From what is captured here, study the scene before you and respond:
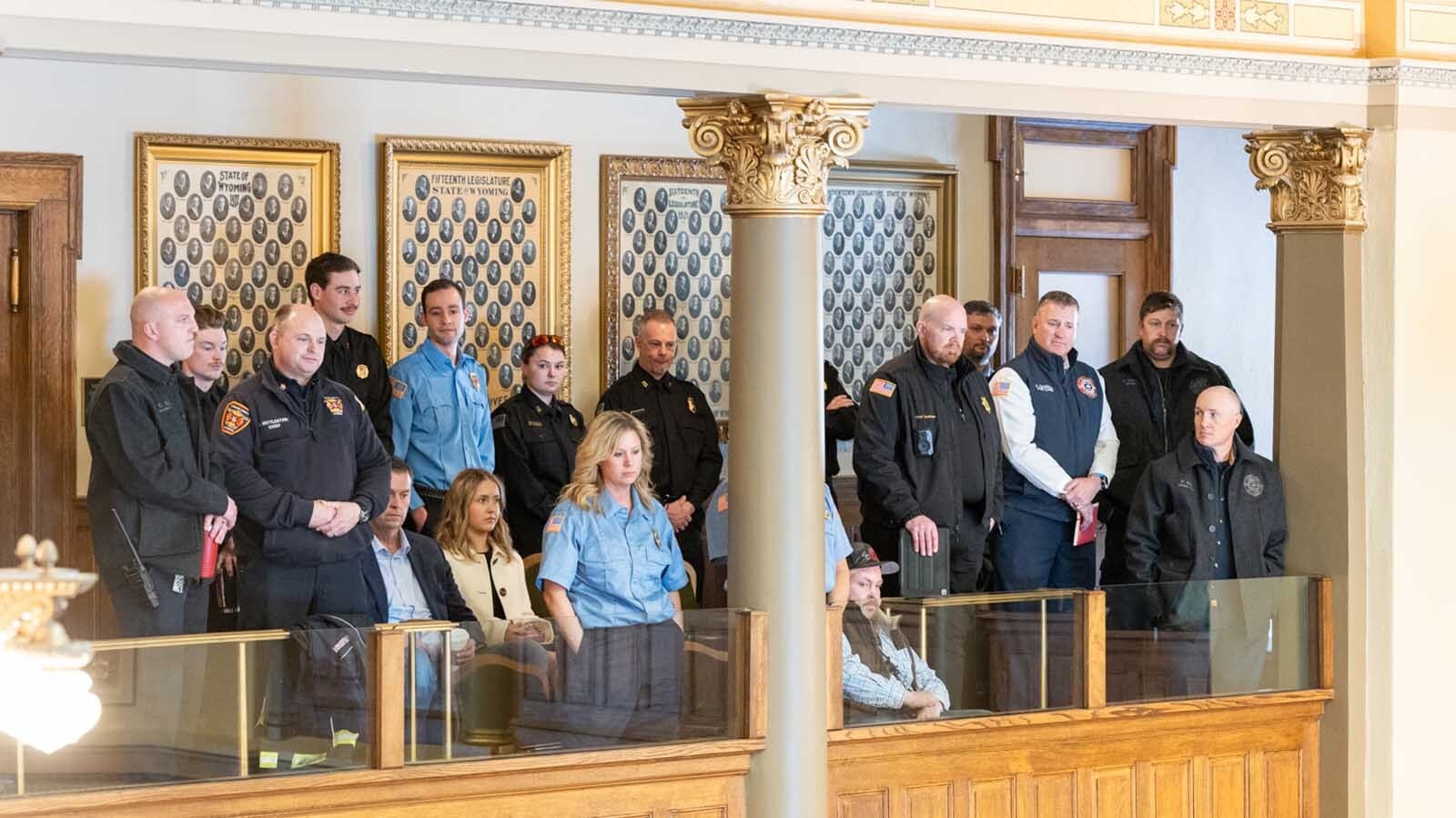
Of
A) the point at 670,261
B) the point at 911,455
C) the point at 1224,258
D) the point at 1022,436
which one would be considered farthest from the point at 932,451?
the point at 1224,258

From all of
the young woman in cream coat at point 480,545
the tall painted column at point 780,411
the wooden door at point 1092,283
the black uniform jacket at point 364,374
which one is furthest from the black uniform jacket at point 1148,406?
the black uniform jacket at point 364,374

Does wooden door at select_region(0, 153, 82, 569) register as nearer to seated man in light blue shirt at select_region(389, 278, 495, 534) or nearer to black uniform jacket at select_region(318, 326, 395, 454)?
black uniform jacket at select_region(318, 326, 395, 454)

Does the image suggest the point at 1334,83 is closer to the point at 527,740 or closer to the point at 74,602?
the point at 527,740

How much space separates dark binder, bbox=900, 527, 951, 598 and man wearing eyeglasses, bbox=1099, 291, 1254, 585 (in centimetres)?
94

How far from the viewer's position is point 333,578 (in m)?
5.89

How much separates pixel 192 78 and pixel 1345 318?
4302 mm

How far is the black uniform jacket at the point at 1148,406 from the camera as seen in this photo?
7664 millimetres

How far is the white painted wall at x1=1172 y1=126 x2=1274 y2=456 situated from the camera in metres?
9.64

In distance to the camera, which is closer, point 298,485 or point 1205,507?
point 298,485

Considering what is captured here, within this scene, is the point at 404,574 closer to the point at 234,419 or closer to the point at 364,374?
the point at 234,419

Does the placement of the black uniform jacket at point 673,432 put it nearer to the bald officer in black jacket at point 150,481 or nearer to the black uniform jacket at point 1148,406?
the black uniform jacket at point 1148,406

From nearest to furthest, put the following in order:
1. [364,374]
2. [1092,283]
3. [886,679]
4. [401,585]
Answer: [401,585]
[886,679]
[364,374]
[1092,283]

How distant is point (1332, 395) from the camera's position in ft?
24.0

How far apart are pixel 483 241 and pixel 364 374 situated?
1.28 metres
